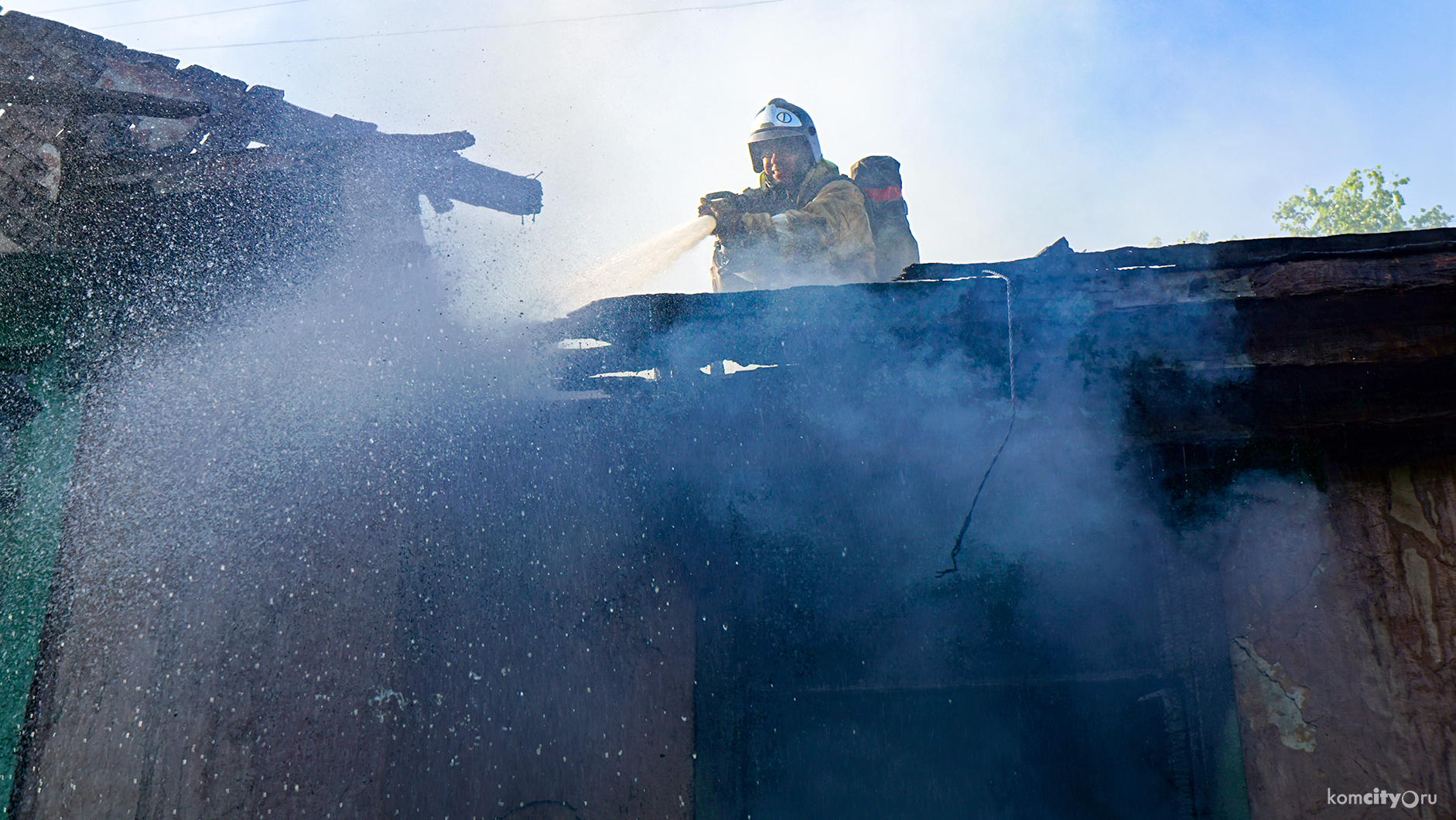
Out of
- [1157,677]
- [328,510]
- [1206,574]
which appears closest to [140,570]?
Result: [328,510]

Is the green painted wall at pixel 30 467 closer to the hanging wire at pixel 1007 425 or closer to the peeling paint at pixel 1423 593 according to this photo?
the hanging wire at pixel 1007 425

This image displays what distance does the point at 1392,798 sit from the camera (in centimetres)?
286

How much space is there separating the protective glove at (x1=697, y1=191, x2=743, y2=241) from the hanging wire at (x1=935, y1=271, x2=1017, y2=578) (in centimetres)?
238

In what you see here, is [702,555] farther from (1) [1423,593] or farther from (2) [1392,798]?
(1) [1423,593]

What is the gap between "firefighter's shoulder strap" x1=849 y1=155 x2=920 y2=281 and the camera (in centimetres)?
632

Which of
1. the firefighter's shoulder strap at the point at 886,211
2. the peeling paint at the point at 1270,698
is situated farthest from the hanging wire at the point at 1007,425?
the firefighter's shoulder strap at the point at 886,211

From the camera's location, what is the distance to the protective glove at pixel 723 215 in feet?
16.5

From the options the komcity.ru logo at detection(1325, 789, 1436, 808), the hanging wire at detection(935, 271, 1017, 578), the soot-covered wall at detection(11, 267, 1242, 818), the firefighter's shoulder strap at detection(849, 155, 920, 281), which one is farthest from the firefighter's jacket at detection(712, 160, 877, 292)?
the komcity.ru logo at detection(1325, 789, 1436, 808)

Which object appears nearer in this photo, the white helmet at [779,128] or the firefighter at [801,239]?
the firefighter at [801,239]

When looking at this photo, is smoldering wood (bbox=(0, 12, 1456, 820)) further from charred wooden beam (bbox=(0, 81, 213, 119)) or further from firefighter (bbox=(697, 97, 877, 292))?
firefighter (bbox=(697, 97, 877, 292))

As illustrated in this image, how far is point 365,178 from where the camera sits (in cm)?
401

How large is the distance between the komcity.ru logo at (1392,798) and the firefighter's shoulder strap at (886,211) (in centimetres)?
458

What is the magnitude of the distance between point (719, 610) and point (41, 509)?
3.76 m

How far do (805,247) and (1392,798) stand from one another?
14.2 ft
